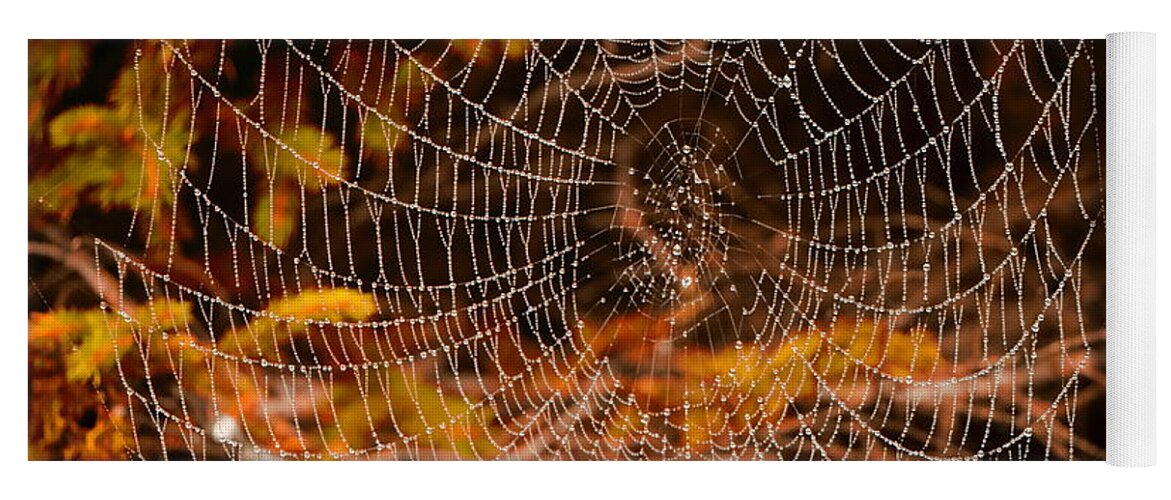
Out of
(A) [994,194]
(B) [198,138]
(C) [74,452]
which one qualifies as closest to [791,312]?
(A) [994,194]

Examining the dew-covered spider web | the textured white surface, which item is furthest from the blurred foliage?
the textured white surface

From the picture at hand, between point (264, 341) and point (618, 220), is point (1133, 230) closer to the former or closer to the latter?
point (618, 220)

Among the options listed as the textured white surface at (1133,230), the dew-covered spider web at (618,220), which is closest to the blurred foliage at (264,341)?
the dew-covered spider web at (618,220)

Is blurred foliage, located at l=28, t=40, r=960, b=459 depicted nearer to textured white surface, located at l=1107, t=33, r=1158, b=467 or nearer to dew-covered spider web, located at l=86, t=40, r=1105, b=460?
dew-covered spider web, located at l=86, t=40, r=1105, b=460

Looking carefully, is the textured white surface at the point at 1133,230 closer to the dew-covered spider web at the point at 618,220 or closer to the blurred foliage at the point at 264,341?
the dew-covered spider web at the point at 618,220

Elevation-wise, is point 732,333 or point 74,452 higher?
point 732,333
